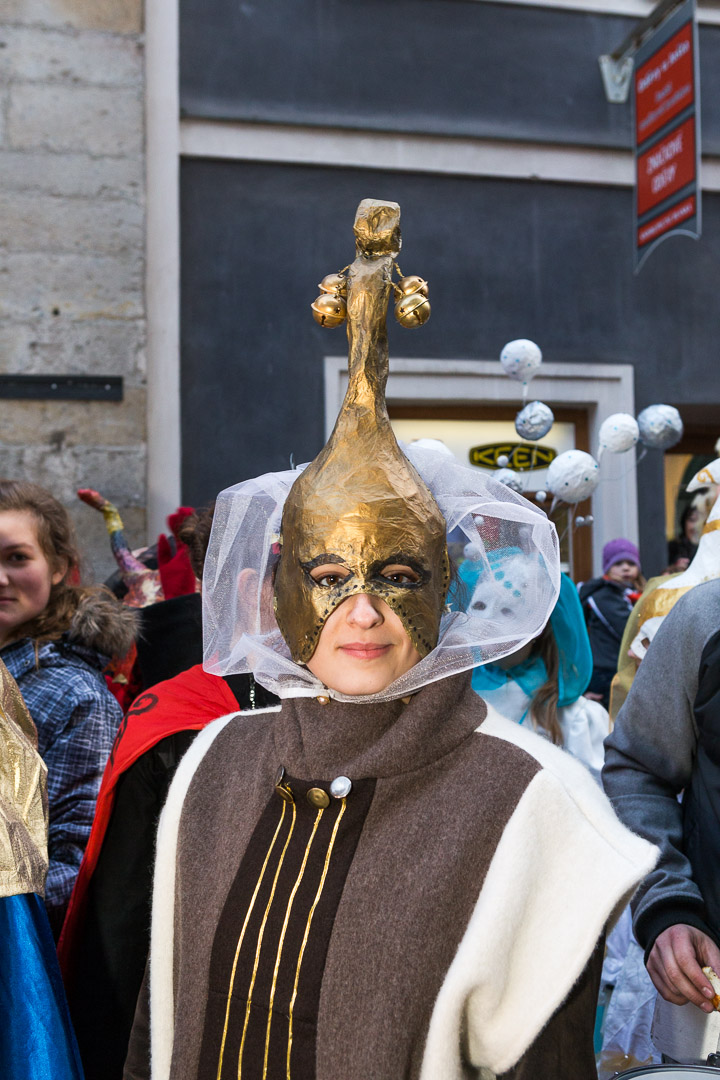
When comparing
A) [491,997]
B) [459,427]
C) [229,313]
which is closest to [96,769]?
[491,997]

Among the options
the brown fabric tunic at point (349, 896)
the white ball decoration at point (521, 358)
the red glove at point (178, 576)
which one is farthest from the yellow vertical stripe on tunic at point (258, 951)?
the white ball decoration at point (521, 358)

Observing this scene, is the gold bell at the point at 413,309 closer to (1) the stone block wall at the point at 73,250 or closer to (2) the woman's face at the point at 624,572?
(1) the stone block wall at the point at 73,250

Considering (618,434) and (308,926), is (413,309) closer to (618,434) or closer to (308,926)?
(308,926)

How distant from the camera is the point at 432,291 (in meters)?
6.31

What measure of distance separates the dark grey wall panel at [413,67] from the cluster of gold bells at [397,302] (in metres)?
4.96

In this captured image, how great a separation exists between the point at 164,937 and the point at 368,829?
0.40 meters

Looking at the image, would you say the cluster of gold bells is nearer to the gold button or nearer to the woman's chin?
the woman's chin

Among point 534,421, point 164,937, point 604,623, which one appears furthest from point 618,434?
point 164,937

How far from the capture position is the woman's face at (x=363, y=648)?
146 centimetres

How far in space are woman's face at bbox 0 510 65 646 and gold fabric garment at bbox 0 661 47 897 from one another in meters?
0.63

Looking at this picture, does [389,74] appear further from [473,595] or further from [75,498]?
[473,595]

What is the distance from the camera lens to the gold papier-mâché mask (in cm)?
150

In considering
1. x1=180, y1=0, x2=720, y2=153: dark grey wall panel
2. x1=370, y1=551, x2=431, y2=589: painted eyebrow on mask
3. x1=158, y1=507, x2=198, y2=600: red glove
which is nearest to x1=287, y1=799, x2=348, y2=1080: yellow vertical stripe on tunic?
x1=370, y1=551, x2=431, y2=589: painted eyebrow on mask

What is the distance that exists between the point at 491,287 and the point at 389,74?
4.63 feet
